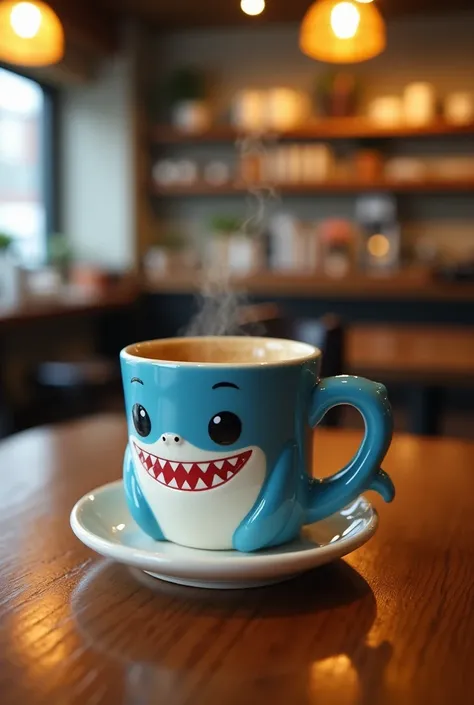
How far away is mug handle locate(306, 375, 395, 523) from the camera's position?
1.60 ft

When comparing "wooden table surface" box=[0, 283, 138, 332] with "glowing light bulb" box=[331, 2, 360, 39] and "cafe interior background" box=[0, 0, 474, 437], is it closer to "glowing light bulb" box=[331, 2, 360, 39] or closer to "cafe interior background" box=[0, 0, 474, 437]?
"cafe interior background" box=[0, 0, 474, 437]

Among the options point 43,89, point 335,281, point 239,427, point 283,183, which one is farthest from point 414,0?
point 239,427

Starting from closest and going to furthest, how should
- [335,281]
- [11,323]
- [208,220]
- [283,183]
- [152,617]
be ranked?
[152,617] < [11,323] < [335,281] < [283,183] < [208,220]

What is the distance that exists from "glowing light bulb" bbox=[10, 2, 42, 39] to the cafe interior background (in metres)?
1.92

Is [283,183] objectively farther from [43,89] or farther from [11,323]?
[11,323]

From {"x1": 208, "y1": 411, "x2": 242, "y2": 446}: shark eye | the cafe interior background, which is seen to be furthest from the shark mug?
the cafe interior background

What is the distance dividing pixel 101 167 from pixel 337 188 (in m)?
1.23

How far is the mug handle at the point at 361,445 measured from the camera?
489 mm

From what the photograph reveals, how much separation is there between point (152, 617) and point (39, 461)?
1.31 feet

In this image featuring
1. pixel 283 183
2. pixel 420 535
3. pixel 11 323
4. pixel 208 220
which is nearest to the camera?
pixel 420 535

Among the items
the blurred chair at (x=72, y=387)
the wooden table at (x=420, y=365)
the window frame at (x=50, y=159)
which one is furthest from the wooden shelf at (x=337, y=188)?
the wooden table at (x=420, y=365)

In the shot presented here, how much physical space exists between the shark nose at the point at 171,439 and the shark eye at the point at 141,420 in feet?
0.04

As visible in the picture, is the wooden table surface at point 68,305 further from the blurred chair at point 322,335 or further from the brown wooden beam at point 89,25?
the blurred chair at point 322,335

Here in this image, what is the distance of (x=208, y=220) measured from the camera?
439cm
